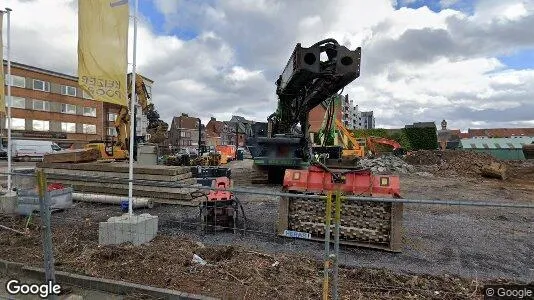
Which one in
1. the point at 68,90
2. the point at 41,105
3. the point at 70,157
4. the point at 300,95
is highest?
the point at 68,90

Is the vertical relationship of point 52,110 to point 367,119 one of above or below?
below

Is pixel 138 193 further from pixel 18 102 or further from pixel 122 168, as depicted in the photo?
pixel 18 102

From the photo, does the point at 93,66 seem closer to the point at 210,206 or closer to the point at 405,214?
the point at 210,206

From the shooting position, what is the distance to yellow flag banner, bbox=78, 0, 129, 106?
19.6 ft

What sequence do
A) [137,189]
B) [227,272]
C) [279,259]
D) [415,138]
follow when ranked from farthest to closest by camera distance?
[415,138]
[137,189]
[279,259]
[227,272]

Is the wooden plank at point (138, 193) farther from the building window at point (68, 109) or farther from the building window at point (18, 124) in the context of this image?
the building window at point (68, 109)

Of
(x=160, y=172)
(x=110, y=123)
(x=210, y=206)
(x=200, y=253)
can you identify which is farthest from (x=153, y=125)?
(x=110, y=123)

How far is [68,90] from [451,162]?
52247 mm

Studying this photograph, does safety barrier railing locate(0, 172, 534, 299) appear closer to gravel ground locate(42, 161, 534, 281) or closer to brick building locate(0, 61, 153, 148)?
gravel ground locate(42, 161, 534, 281)

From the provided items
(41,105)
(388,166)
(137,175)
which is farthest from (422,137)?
(41,105)

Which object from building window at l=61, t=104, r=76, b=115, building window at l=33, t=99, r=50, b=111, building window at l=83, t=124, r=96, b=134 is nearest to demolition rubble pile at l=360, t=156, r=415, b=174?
building window at l=33, t=99, r=50, b=111

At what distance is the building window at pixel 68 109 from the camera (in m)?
51.8

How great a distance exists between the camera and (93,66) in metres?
5.99

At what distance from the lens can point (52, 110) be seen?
50.2 metres
